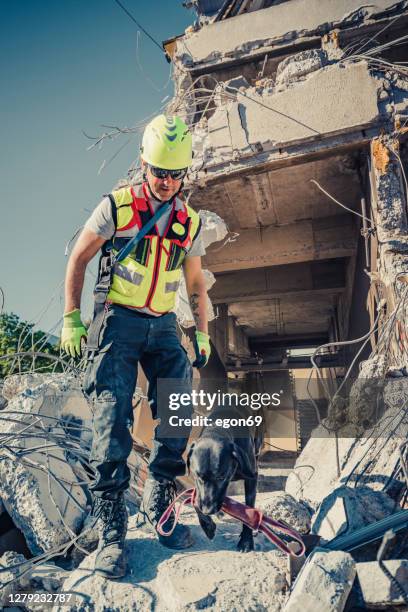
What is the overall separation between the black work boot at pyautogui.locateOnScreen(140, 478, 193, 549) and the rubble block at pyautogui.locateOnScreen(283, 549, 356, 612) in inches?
28.1

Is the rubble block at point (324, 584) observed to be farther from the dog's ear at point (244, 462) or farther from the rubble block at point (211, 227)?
the rubble block at point (211, 227)

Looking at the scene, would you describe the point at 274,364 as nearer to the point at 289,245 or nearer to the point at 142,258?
the point at 289,245

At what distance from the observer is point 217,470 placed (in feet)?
6.40

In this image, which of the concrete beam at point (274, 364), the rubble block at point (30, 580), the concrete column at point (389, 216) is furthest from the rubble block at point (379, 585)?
the concrete beam at point (274, 364)

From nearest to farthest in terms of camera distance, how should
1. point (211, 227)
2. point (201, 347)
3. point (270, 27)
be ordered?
1. point (201, 347)
2. point (211, 227)
3. point (270, 27)

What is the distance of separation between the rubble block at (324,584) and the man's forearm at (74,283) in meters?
1.60

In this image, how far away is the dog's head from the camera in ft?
6.35

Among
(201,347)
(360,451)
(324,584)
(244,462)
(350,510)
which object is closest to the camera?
(324,584)

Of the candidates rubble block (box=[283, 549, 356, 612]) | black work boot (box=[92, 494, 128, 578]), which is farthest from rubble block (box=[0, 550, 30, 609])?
rubble block (box=[283, 549, 356, 612])

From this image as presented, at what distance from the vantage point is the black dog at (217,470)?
1.95 m

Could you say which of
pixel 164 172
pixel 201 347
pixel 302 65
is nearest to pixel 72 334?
pixel 201 347

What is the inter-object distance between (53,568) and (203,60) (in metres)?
5.91

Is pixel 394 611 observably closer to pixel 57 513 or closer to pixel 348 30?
pixel 57 513

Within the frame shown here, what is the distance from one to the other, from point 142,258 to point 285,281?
558cm
